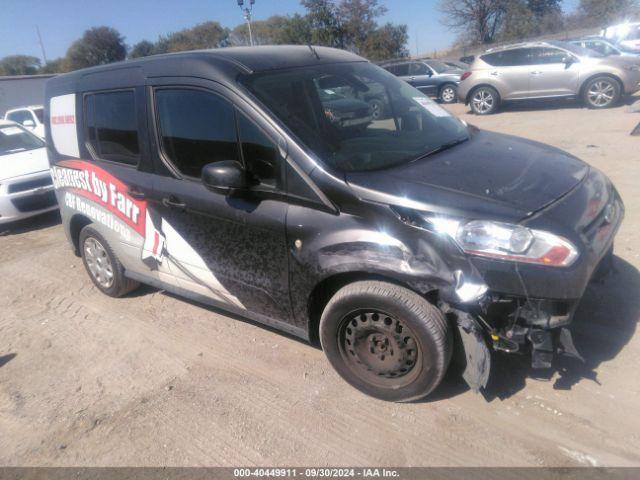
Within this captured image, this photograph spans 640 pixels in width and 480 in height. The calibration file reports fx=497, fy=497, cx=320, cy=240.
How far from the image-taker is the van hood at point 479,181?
8.21 ft

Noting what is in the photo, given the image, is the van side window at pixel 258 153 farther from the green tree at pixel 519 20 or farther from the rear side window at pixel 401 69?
the green tree at pixel 519 20

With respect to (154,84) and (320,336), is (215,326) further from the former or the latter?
(154,84)

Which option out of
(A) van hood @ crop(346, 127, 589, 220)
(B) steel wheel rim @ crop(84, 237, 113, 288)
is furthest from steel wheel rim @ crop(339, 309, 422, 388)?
(B) steel wheel rim @ crop(84, 237, 113, 288)

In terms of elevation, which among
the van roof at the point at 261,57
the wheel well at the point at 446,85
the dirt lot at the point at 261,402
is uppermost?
the van roof at the point at 261,57

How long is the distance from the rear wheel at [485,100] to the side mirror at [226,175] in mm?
11801

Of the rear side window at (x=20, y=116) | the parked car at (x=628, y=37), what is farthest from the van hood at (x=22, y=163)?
the parked car at (x=628, y=37)

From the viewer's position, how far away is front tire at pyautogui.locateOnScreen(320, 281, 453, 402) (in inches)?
101

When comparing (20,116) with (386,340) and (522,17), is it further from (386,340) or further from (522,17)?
(522,17)

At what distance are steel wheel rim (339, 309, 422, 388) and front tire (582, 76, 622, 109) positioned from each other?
1159 cm

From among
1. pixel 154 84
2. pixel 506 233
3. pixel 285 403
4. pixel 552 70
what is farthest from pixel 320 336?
pixel 552 70

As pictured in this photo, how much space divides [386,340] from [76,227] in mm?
3313

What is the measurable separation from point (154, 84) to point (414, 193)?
2.04 m

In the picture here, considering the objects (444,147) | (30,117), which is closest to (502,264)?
(444,147)

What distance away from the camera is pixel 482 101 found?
1327cm
